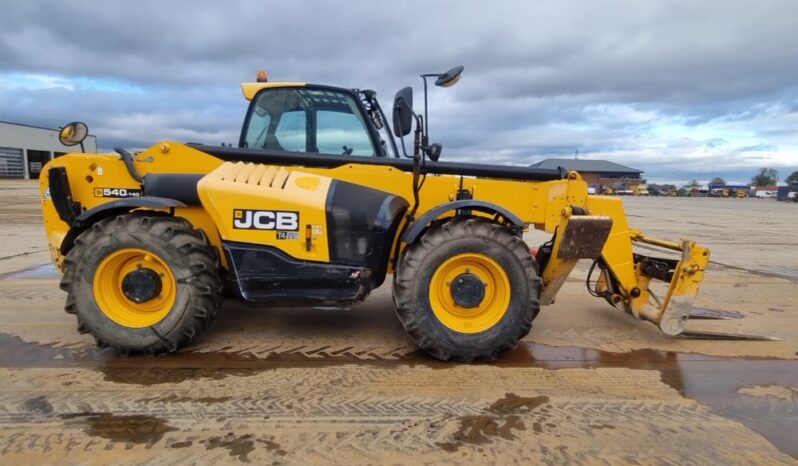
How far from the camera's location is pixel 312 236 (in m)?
3.92

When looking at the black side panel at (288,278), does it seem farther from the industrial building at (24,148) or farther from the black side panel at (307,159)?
the industrial building at (24,148)

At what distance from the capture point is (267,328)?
4715 mm

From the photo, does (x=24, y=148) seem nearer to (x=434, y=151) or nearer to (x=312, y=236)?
(x=312, y=236)

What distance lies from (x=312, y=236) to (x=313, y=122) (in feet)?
3.86

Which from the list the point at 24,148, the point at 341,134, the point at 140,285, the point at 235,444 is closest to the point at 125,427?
the point at 235,444

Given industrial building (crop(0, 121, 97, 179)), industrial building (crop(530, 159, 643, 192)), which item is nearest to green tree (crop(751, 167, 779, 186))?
industrial building (crop(530, 159, 643, 192))

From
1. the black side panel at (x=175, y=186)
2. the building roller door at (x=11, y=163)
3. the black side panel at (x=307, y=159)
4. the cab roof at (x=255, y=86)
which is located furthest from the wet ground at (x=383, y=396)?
the building roller door at (x=11, y=163)

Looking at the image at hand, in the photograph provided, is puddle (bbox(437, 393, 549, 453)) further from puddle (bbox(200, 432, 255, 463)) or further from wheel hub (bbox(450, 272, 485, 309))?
puddle (bbox(200, 432, 255, 463))

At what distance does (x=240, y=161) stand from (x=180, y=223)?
2.45 ft

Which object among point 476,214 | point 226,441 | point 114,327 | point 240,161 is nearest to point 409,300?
point 476,214

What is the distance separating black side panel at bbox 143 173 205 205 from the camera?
4105mm

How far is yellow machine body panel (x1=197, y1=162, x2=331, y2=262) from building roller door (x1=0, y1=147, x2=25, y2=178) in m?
64.1

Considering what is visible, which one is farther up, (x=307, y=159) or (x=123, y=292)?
(x=307, y=159)

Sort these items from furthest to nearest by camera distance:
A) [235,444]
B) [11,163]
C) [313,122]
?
[11,163] → [313,122] → [235,444]
